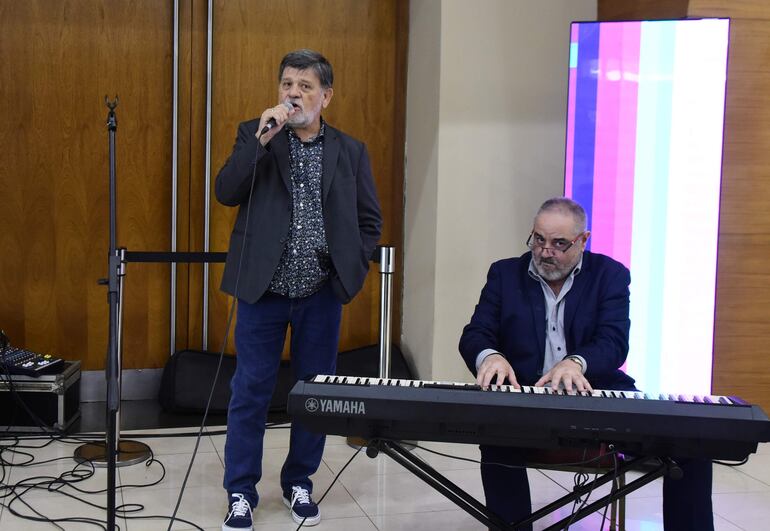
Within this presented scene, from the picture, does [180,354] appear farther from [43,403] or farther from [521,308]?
[521,308]

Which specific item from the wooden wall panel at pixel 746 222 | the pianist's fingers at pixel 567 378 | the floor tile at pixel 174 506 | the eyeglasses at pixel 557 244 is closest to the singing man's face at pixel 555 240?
the eyeglasses at pixel 557 244

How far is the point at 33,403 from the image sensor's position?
381cm

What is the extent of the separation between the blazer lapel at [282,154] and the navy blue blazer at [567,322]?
0.71 m

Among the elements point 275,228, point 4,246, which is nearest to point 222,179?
point 275,228

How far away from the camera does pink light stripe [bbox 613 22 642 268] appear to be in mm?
3445

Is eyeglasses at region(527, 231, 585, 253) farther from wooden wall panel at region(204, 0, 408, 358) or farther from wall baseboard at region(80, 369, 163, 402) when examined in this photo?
wall baseboard at region(80, 369, 163, 402)

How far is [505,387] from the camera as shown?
195cm

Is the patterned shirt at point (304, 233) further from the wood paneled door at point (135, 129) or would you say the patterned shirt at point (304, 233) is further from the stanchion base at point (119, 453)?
the wood paneled door at point (135, 129)

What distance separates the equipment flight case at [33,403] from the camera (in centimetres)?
378

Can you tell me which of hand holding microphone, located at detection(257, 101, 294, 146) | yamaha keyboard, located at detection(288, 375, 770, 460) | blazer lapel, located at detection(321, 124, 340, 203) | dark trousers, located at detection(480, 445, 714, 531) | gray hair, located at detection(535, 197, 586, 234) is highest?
hand holding microphone, located at detection(257, 101, 294, 146)

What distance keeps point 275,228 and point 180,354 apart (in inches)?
69.9

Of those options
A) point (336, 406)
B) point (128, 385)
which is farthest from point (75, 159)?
point (336, 406)

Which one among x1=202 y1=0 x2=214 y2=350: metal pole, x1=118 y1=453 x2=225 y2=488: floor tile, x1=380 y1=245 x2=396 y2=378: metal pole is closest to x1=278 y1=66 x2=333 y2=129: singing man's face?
x1=380 y1=245 x2=396 y2=378: metal pole

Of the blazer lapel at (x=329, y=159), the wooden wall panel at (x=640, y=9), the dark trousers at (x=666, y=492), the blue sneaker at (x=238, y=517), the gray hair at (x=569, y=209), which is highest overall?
the wooden wall panel at (x=640, y=9)
